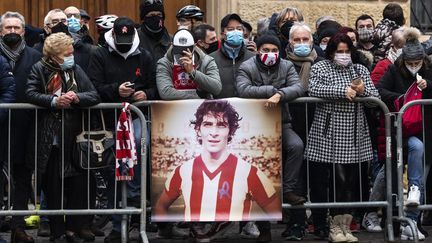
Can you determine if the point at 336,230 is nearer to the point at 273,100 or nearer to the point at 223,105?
the point at 273,100

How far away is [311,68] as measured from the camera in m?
12.0

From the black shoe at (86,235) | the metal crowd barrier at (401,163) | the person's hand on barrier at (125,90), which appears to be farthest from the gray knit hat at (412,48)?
the black shoe at (86,235)

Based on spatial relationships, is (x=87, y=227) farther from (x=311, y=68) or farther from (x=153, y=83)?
(x=311, y=68)

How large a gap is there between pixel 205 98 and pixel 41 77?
149 centimetres

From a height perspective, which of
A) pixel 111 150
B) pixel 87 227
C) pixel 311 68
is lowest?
pixel 87 227

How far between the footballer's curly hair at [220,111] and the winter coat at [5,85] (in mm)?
1645

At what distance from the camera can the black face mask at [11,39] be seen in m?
11.8

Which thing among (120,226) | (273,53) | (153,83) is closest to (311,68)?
(273,53)

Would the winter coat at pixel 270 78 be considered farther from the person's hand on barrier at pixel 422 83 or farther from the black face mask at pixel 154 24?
the black face mask at pixel 154 24

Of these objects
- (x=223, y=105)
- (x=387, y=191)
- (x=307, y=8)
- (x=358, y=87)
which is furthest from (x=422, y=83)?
(x=307, y=8)

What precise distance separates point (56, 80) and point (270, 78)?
1.95 metres

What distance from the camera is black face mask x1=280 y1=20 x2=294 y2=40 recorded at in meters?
13.2

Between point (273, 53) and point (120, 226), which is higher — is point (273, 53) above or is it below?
above

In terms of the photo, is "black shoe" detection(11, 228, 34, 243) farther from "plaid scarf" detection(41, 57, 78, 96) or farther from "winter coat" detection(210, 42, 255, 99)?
"winter coat" detection(210, 42, 255, 99)
